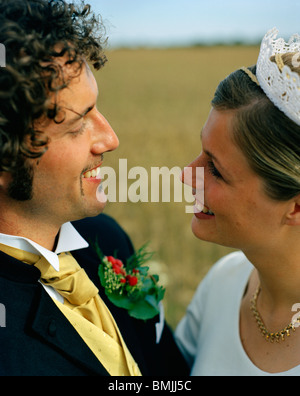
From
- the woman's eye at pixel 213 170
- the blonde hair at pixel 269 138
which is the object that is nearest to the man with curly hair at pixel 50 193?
the woman's eye at pixel 213 170

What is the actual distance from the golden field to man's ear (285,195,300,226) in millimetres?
1091

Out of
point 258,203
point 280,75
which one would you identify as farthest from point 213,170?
point 280,75

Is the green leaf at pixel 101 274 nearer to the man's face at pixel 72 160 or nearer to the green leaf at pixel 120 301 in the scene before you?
the green leaf at pixel 120 301

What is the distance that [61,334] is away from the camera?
105 inches

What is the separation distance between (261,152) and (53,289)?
1408 mm

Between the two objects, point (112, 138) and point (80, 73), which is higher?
point (80, 73)

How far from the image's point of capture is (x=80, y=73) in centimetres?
270

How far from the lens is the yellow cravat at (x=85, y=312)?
273cm

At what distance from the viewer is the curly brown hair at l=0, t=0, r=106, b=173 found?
247 centimetres

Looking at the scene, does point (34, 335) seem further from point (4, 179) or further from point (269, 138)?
point (269, 138)

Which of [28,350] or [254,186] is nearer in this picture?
[28,350]
